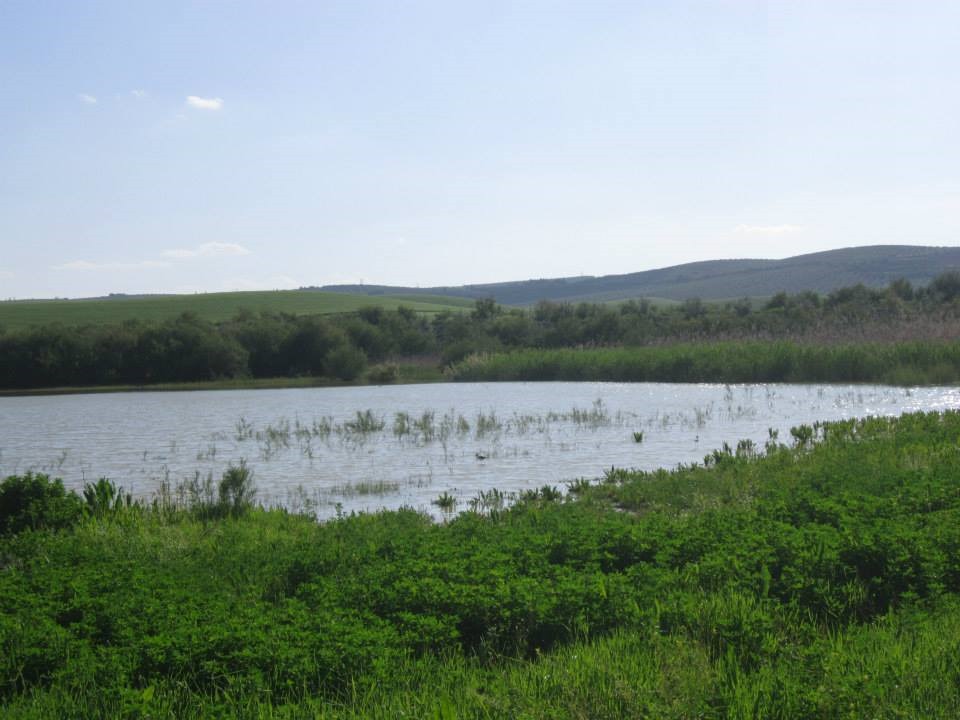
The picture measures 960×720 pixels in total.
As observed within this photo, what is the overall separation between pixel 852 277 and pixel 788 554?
147 metres

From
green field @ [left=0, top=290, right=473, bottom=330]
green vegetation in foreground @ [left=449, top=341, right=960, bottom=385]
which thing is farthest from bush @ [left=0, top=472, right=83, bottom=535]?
green field @ [left=0, top=290, right=473, bottom=330]

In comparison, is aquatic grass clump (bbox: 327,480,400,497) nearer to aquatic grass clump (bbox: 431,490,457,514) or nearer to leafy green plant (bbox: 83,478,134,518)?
aquatic grass clump (bbox: 431,490,457,514)

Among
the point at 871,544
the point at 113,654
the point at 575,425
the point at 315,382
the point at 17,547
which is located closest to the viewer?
the point at 113,654

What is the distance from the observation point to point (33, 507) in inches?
460

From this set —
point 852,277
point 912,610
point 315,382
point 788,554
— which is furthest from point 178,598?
point 852,277

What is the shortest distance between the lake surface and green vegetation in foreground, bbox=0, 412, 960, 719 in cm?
460

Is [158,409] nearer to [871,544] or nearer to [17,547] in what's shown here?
[17,547]

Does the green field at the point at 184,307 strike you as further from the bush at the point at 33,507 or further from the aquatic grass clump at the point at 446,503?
the bush at the point at 33,507

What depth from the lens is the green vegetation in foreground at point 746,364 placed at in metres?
32.9

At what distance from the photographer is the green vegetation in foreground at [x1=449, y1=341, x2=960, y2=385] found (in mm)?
32875

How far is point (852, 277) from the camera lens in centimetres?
14400

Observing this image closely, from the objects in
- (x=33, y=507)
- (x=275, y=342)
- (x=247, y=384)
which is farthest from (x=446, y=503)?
(x=275, y=342)

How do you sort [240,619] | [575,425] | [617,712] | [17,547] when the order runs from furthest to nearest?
[575,425], [17,547], [240,619], [617,712]

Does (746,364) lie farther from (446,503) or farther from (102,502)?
(102,502)
